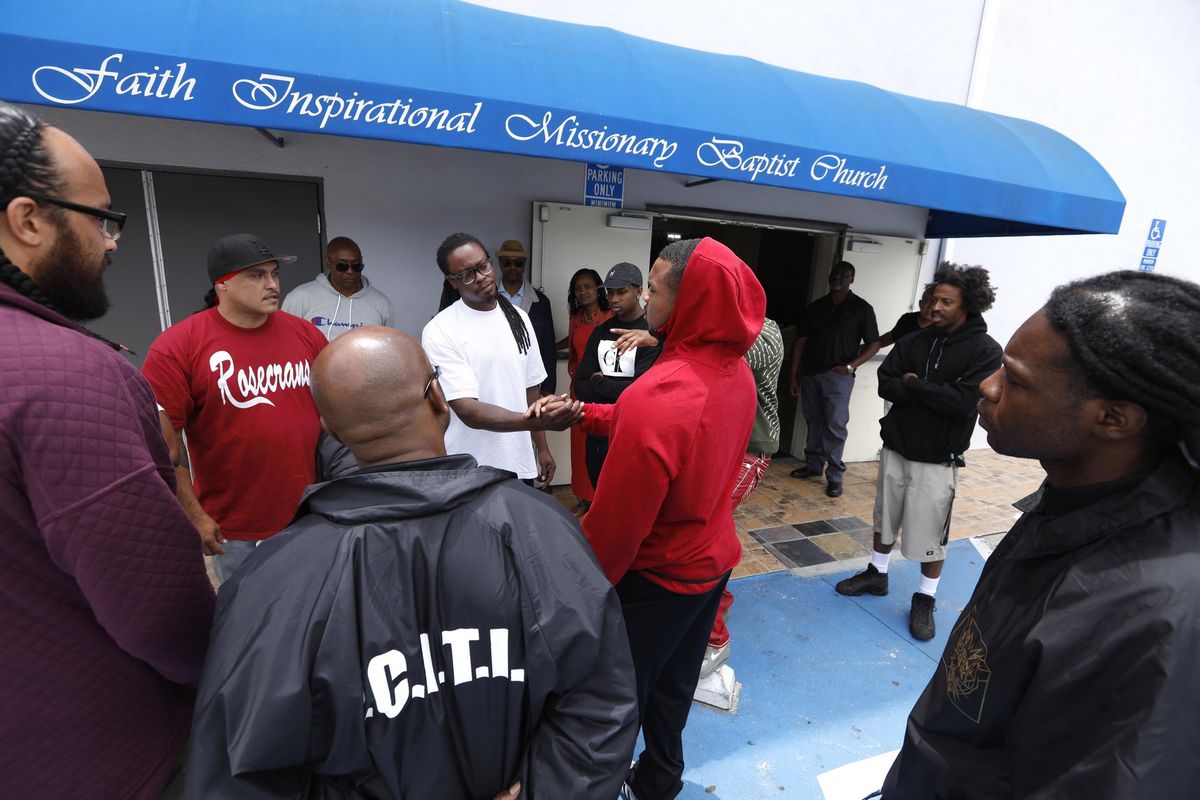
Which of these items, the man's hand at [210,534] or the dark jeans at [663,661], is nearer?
the dark jeans at [663,661]

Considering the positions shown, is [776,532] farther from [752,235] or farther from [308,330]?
[752,235]

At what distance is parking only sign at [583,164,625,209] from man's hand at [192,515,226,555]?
3.95 meters

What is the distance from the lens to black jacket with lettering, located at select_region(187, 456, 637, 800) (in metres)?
0.96

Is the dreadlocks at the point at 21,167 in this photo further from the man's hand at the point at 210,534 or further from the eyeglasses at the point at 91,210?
the man's hand at the point at 210,534

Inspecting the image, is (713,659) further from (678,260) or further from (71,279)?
(71,279)

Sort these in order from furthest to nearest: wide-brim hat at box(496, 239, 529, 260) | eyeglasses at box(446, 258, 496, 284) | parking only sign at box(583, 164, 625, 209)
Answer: parking only sign at box(583, 164, 625, 209)
wide-brim hat at box(496, 239, 529, 260)
eyeglasses at box(446, 258, 496, 284)

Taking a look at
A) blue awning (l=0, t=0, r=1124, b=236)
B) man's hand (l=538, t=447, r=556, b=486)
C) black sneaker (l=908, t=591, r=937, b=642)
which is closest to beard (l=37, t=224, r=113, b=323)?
blue awning (l=0, t=0, r=1124, b=236)

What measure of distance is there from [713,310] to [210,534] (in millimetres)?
2153

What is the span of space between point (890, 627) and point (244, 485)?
12.2 ft

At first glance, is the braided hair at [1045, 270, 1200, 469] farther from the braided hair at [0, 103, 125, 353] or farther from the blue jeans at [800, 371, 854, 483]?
the blue jeans at [800, 371, 854, 483]

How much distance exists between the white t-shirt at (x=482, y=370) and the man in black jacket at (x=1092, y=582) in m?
2.30

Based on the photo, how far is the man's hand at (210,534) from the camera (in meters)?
2.26

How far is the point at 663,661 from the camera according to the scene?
200cm

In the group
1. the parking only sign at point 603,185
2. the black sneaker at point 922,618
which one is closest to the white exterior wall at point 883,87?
the parking only sign at point 603,185
